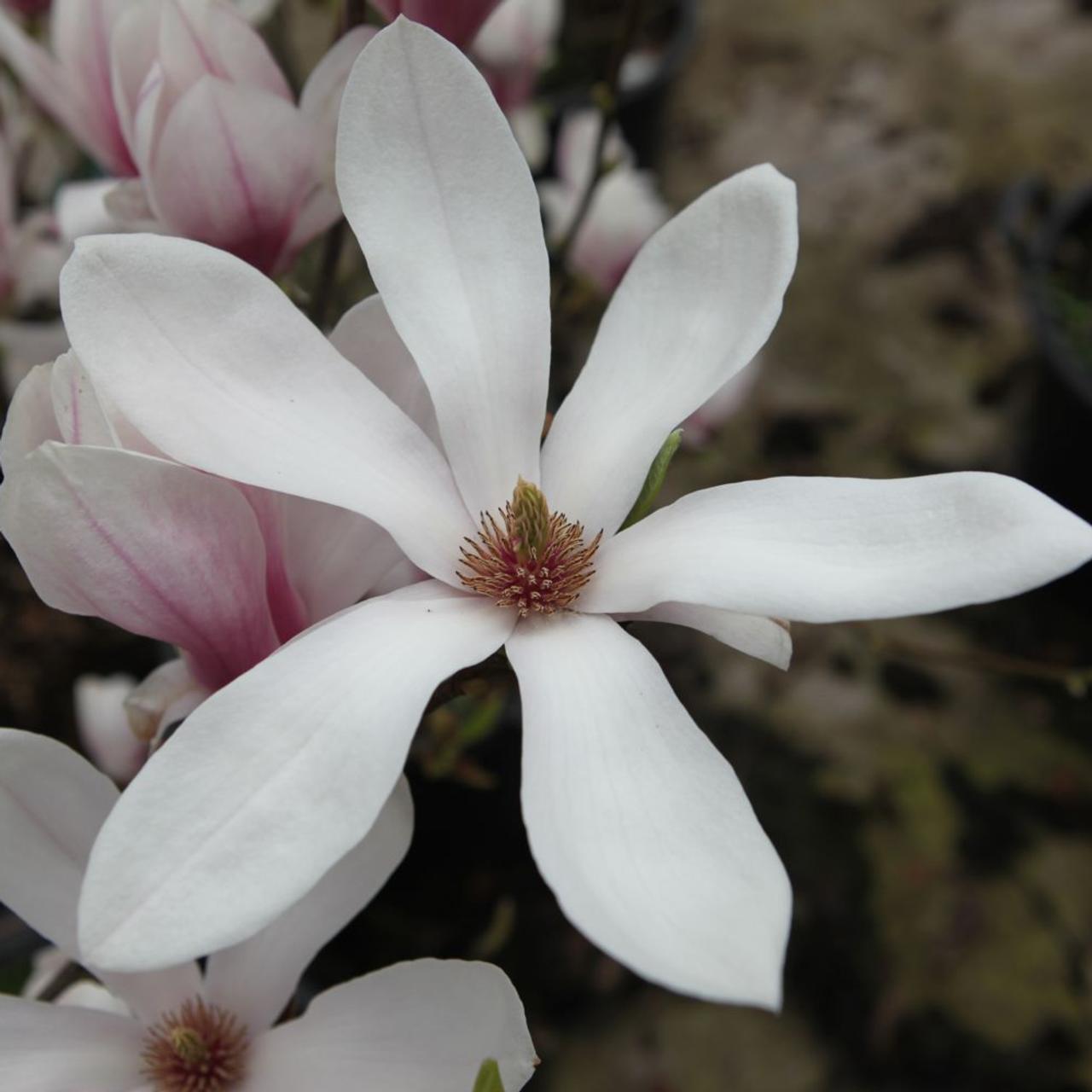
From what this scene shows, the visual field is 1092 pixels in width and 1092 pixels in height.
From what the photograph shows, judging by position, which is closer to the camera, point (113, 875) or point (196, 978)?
point (113, 875)

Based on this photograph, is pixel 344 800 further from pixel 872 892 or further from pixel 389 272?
pixel 872 892

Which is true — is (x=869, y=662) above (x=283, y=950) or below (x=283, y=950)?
below

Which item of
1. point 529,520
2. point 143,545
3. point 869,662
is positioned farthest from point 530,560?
→ point 869,662

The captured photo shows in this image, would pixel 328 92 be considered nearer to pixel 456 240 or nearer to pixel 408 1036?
pixel 456 240

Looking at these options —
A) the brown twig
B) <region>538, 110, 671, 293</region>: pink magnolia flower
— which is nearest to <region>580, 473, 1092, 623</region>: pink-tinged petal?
the brown twig

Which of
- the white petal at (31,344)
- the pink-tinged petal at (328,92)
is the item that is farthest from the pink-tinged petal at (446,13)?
the white petal at (31,344)

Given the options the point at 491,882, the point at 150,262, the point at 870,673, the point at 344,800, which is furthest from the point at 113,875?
the point at 870,673
